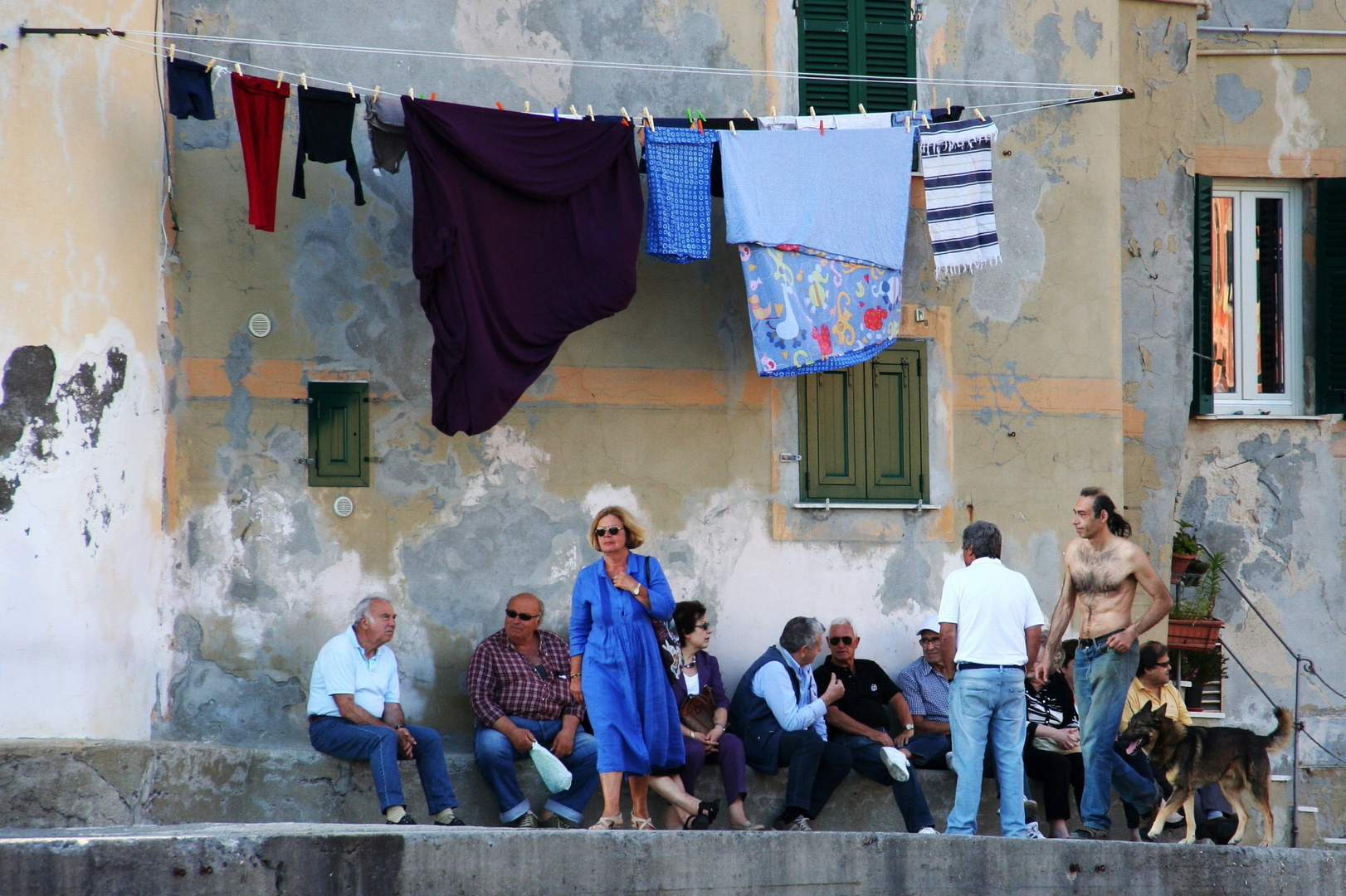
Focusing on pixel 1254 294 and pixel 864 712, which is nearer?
pixel 864 712

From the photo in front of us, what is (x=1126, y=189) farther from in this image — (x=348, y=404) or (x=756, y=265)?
(x=348, y=404)

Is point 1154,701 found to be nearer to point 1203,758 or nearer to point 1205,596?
point 1203,758

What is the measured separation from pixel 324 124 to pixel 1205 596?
7.12 metres

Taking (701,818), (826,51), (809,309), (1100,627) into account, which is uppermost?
(826,51)

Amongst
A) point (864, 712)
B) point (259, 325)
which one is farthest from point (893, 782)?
point (259, 325)

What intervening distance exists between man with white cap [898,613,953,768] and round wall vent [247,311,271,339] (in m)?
4.37

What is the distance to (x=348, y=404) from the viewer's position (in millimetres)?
9086

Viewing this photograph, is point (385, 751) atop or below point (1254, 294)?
below

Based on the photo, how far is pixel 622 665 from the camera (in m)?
7.70

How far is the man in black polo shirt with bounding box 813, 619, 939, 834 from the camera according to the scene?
8.84 metres

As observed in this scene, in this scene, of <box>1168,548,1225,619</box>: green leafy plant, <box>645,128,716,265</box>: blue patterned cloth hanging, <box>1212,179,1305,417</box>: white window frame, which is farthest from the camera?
<box>1212,179,1305,417</box>: white window frame

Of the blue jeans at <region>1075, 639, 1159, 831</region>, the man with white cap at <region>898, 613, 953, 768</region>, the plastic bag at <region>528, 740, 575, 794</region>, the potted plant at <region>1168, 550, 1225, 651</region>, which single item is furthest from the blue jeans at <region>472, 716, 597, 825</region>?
the potted plant at <region>1168, 550, 1225, 651</region>

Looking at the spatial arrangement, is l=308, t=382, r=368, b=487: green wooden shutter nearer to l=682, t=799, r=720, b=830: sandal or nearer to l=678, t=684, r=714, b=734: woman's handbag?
l=678, t=684, r=714, b=734: woman's handbag

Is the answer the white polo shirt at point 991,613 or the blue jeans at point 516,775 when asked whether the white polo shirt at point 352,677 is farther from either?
the white polo shirt at point 991,613
